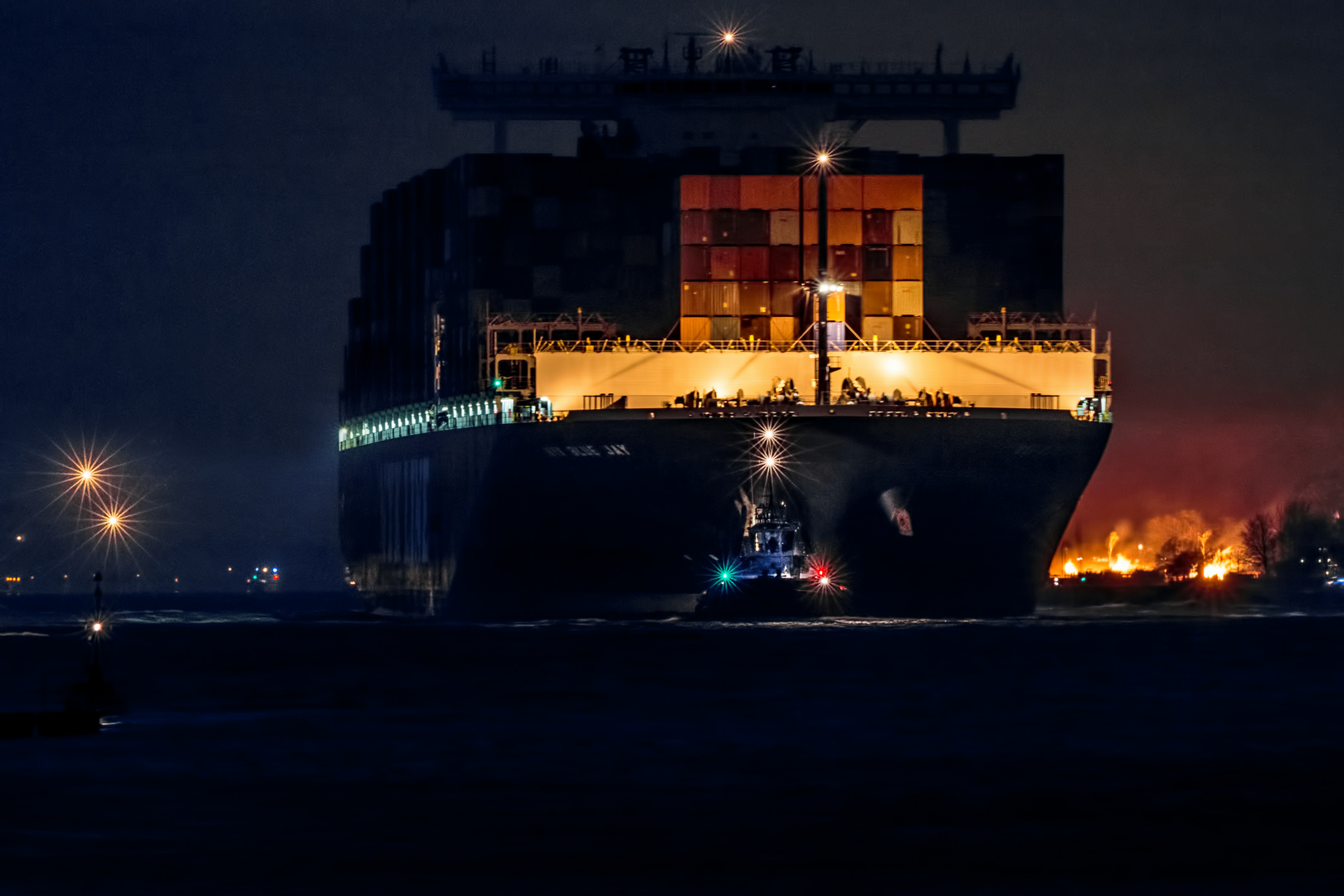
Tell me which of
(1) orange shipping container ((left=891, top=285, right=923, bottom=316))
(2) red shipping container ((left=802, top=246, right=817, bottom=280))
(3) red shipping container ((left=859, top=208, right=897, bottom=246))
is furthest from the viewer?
(1) orange shipping container ((left=891, top=285, right=923, bottom=316))

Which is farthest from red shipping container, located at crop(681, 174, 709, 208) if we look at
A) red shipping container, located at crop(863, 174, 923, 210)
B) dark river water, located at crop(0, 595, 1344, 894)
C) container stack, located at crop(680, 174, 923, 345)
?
dark river water, located at crop(0, 595, 1344, 894)

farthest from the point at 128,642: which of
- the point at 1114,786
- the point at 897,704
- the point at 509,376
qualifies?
the point at 1114,786

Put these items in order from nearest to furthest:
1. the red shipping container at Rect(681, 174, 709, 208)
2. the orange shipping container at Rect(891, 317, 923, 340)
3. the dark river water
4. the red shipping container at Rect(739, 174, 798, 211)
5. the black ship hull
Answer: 1. the dark river water
2. the black ship hull
3. the red shipping container at Rect(739, 174, 798, 211)
4. the red shipping container at Rect(681, 174, 709, 208)
5. the orange shipping container at Rect(891, 317, 923, 340)

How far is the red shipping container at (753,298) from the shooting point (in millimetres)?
72625

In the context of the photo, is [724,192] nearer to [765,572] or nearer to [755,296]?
[755,296]

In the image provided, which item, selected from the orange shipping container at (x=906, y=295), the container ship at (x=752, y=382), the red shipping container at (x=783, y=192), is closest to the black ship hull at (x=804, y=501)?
the container ship at (x=752, y=382)

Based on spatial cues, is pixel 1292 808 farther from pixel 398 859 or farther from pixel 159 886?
pixel 159 886

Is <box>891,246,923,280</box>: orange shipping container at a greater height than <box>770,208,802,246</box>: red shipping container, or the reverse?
<box>770,208,802,246</box>: red shipping container

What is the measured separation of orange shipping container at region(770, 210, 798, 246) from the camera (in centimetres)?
7250

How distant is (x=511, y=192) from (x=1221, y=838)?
183ft

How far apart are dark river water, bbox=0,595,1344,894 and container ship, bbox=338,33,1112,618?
9.63 metres

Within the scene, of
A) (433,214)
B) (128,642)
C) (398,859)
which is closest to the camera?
(398,859)

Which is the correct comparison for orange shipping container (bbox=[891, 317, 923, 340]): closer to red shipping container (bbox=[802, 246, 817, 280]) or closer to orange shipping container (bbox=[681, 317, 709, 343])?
red shipping container (bbox=[802, 246, 817, 280])

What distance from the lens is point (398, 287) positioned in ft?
316
